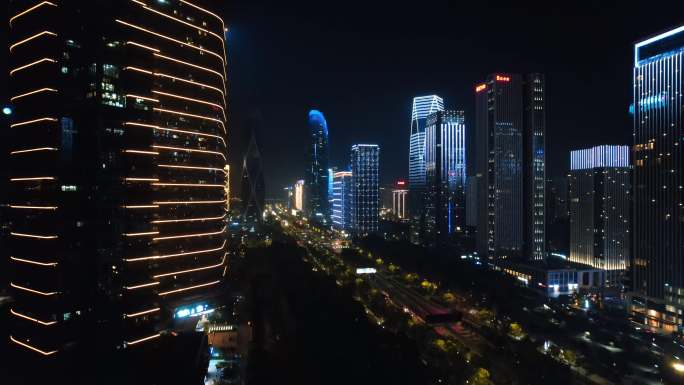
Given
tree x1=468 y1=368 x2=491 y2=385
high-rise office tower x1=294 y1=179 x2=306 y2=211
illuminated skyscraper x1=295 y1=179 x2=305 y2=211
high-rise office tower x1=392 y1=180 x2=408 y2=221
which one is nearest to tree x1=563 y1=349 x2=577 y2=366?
tree x1=468 y1=368 x2=491 y2=385

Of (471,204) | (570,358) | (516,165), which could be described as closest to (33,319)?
(570,358)

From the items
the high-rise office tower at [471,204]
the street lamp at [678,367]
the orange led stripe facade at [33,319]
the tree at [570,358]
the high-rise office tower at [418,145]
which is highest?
the high-rise office tower at [418,145]

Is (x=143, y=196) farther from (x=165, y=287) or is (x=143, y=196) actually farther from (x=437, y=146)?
(x=437, y=146)

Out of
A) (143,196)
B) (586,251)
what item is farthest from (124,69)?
(586,251)

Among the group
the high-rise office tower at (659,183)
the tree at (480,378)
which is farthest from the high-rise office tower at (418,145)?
the tree at (480,378)

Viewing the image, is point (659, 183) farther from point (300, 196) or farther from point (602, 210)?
point (300, 196)

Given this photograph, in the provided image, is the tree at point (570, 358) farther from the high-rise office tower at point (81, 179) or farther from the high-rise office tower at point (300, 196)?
the high-rise office tower at point (300, 196)
